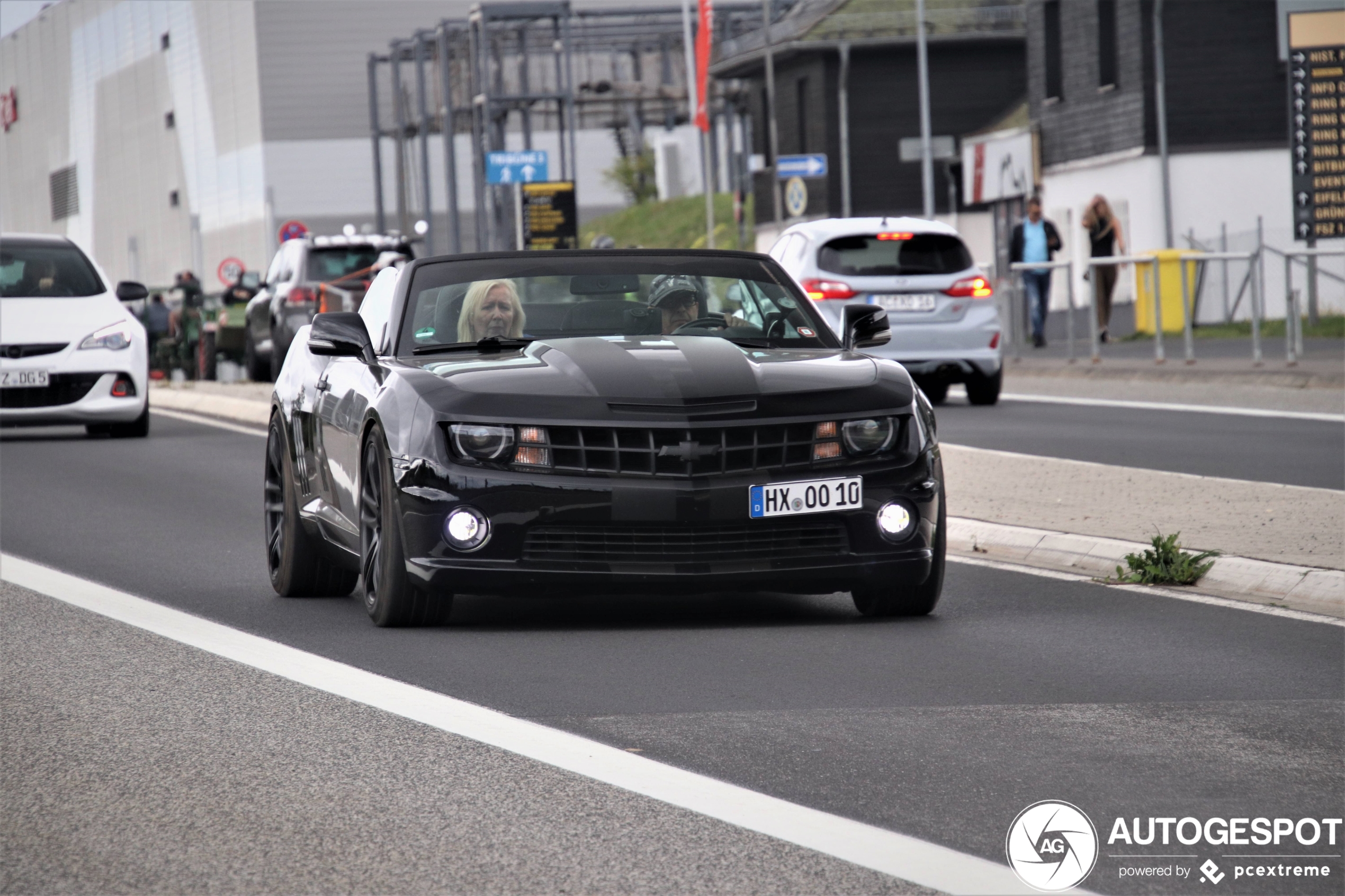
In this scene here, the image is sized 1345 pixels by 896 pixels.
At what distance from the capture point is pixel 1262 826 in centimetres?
507

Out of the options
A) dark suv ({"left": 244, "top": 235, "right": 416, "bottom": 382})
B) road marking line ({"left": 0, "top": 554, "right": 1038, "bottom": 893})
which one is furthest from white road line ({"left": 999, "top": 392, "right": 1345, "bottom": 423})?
road marking line ({"left": 0, "top": 554, "right": 1038, "bottom": 893})

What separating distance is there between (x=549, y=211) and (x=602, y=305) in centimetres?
3845

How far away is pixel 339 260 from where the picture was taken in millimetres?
27781

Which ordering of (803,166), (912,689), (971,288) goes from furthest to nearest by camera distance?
(803,166) < (971,288) < (912,689)

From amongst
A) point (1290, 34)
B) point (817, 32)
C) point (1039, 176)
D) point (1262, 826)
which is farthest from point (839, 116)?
point (1262, 826)

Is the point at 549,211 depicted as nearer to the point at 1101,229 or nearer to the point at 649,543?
the point at 1101,229

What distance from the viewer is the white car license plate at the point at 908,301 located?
20797mm

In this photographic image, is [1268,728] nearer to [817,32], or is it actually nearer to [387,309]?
[387,309]

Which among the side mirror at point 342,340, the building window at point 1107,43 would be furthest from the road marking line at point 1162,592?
the building window at point 1107,43

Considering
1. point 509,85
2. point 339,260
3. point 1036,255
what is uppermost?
point 509,85

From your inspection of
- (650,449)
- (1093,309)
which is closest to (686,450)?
(650,449)

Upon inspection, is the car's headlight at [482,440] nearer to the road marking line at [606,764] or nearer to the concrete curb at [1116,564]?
the road marking line at [606,764]

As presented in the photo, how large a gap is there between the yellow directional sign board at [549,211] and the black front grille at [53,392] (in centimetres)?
2759

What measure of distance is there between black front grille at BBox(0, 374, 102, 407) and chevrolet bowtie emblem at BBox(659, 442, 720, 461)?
12.6m
